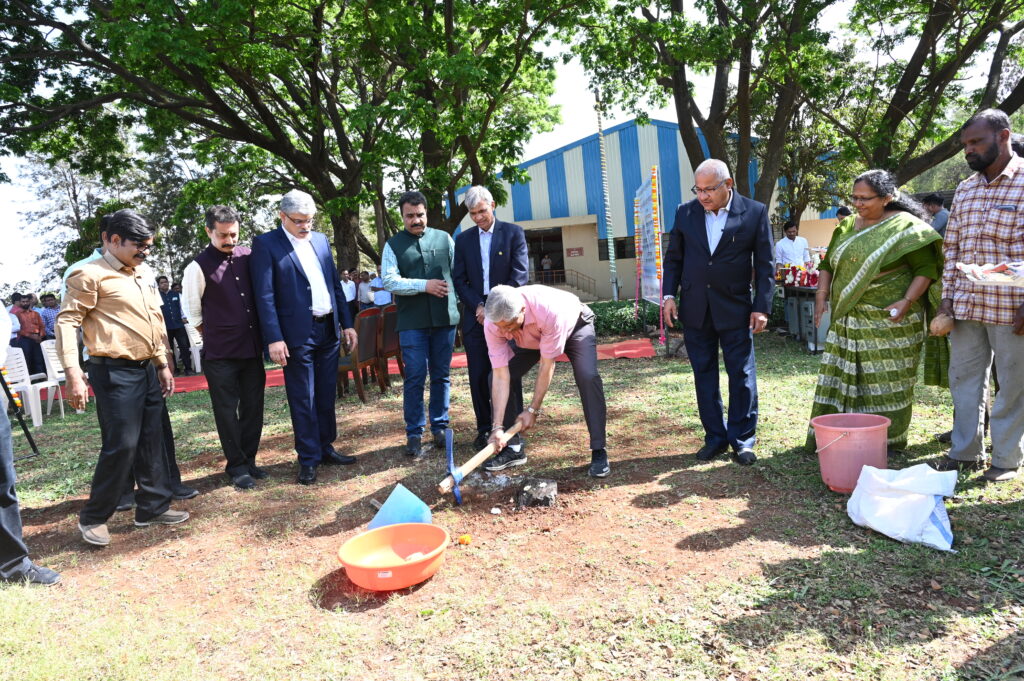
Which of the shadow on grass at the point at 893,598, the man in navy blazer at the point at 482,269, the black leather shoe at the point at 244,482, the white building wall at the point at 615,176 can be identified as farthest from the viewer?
the white building wall at the point at 615,176

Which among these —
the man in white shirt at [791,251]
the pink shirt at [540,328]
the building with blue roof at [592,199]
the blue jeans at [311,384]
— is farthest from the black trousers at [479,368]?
the building with blue roof at [592,199]

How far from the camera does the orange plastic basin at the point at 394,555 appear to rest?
9.32 ft

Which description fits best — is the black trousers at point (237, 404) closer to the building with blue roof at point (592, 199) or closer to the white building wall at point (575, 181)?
the building with blue roof at point (592, 199)

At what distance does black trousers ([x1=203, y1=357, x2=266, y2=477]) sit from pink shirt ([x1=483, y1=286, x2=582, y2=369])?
6.00ft

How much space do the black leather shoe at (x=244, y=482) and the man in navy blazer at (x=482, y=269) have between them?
1.66 meters

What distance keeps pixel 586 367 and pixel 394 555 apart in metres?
1.60

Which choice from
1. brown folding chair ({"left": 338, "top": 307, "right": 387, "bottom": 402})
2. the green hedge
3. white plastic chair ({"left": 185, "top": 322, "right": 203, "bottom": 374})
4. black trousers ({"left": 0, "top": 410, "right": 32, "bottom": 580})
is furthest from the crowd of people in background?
white plastic chair ({"left": 185, "top": 322, "right": 203, "bottom": 374})

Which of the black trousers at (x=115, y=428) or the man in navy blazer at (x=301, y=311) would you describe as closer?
the black trousers at (x=115, y=428)

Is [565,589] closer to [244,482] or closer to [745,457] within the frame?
[745,457]

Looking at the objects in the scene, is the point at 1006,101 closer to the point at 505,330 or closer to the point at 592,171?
the point at 505,330

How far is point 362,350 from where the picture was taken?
7348 mm

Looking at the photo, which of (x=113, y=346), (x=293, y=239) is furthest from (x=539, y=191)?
(x=113, y=346)

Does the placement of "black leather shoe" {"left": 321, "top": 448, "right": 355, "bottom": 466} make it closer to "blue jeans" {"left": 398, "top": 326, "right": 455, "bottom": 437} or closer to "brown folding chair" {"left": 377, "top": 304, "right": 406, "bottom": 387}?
"blue jeans" {"left": 398, "top": 326, "right": 455, "bottom": 437}

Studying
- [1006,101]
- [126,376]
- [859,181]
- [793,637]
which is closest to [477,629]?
[793,637]
